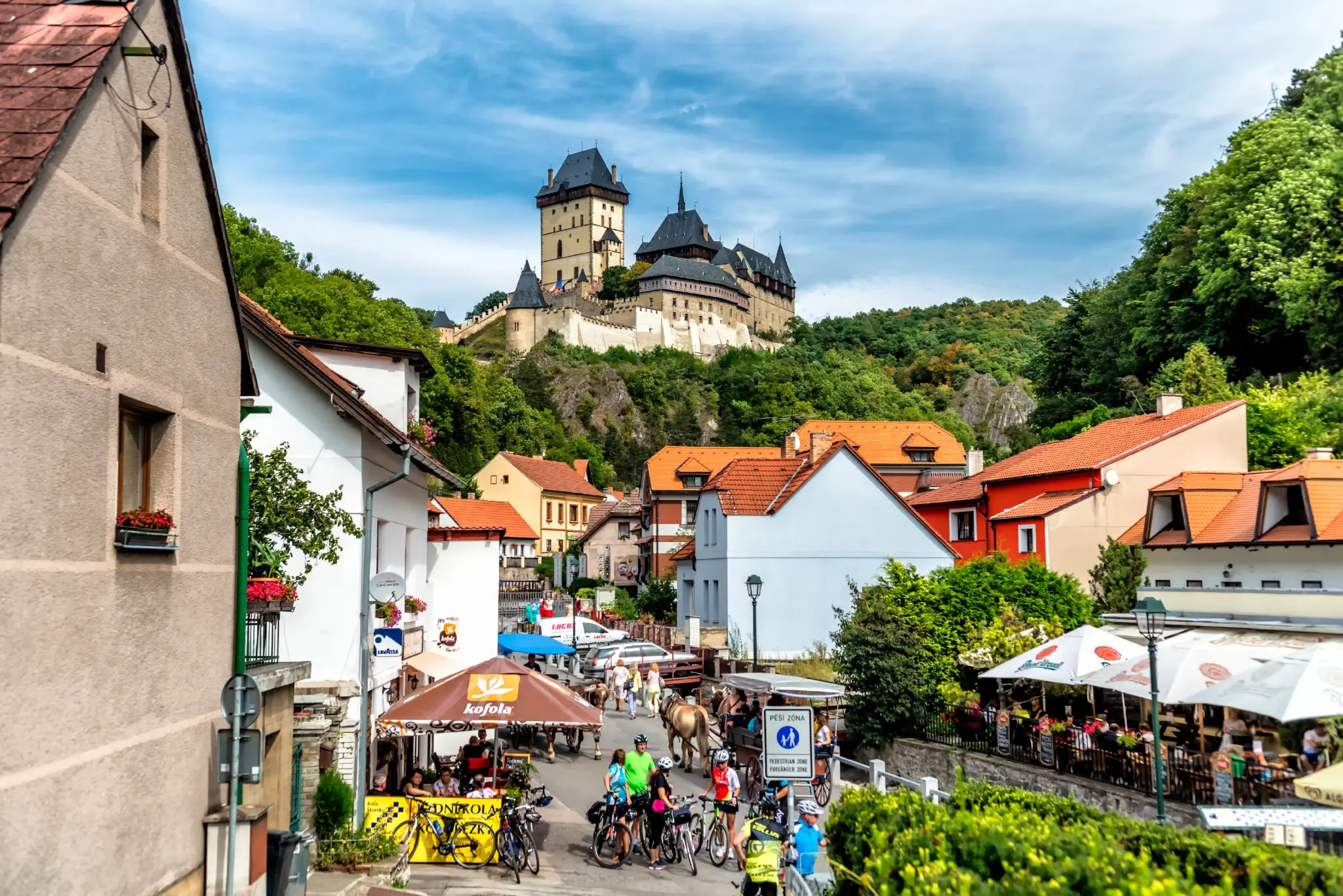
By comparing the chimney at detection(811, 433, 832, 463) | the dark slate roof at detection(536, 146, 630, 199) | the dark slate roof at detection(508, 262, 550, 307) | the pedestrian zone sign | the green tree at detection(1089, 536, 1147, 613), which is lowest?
the pedestrian zone sign

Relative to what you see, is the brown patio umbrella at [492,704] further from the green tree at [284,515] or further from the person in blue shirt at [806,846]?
the person in blue shirt at [806,846]

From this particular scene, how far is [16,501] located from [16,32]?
3603 mm

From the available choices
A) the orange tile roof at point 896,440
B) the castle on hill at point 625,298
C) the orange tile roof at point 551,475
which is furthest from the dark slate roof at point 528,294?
the orange tile roof at point 896,440

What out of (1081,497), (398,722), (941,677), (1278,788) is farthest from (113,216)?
(1081,497)

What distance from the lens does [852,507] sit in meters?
41.7

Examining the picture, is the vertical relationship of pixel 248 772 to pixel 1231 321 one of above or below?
below

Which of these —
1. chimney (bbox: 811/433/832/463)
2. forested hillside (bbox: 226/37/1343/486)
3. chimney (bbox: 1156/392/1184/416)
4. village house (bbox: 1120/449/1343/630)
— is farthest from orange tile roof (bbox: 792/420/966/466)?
village house (bbox: 1120/449/1343/630)

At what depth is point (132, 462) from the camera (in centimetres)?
937

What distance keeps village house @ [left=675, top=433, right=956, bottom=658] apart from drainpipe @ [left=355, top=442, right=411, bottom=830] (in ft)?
77.2

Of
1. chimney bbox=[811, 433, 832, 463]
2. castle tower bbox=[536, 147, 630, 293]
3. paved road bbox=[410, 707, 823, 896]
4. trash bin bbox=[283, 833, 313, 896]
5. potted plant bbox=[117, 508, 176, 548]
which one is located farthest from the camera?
castle tower bbox=[536, 147, 630, 293]

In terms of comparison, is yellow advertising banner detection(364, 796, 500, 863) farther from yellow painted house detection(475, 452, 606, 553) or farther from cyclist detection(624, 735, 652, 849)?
yellow painted house detection(475, 452, 606, 553)

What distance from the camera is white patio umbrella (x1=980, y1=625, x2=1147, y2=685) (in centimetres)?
2034

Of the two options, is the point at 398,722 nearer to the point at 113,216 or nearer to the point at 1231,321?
the point at 113,216

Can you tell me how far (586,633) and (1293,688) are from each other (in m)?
31.5
